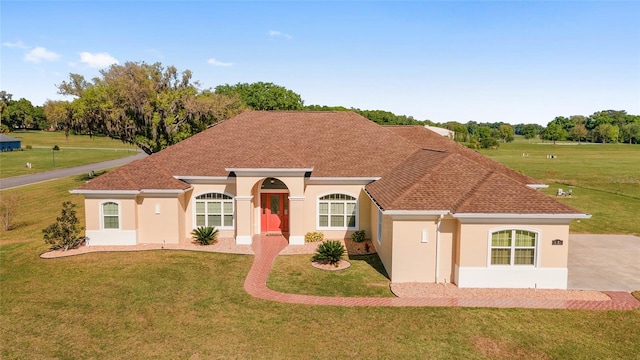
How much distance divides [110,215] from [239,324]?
39.3 feet

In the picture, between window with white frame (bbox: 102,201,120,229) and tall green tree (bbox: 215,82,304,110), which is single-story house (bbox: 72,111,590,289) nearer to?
window with white frame (bbox: 102,201,120,229)

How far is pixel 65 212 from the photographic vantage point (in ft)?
66.2

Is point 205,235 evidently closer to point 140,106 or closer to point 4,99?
point 140,106

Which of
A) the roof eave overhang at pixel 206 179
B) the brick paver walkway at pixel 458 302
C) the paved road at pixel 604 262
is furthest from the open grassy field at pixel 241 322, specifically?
the roof eave overhang at pixel 206 179

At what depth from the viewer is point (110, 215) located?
20516 mm

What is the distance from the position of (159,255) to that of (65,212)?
569 centimetres

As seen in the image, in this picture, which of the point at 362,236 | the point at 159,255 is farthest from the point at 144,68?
the point at 362,236

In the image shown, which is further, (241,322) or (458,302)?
(458,302)

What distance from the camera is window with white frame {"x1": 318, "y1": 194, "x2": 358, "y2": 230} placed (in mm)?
22078

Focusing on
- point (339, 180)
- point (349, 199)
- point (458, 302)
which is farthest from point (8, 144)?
point (458, 302)

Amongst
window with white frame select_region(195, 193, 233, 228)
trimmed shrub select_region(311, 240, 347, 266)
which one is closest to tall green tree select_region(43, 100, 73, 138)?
window with white frame select_region(195, 193, 233, 228)

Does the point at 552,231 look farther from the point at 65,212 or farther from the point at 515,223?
the point at 65,212

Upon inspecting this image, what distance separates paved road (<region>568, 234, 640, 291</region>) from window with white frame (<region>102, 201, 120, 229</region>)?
21.0 metres

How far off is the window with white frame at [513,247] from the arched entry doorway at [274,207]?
11.6m
